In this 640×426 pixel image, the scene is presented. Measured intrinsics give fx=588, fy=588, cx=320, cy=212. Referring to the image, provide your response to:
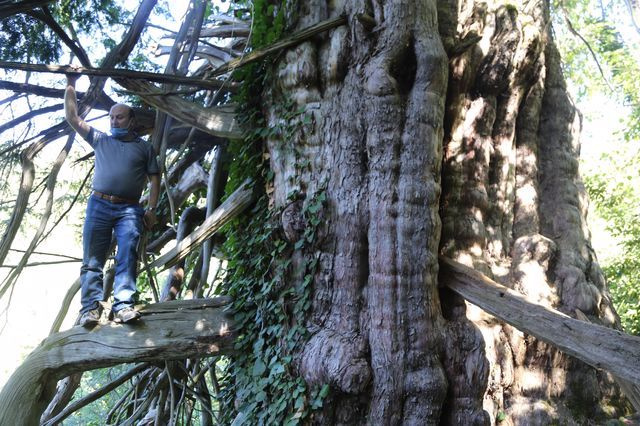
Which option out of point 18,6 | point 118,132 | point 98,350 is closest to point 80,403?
point 98,350

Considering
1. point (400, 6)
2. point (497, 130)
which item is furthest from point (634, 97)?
point (400, 6)

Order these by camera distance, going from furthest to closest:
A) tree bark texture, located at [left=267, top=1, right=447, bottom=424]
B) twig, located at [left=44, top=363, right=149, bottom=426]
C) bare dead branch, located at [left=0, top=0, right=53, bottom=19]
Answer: twig, located at [left=44, top=363, right=149, bottom=426] → bare dead branch, located at [left=0, top=0, right=53, bottom=19] → tree bark texture, located at [left=267, top=1, right=447, bottom=424]

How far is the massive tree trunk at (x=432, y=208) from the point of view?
12.4ft

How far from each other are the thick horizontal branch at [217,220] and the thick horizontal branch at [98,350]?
89 cm

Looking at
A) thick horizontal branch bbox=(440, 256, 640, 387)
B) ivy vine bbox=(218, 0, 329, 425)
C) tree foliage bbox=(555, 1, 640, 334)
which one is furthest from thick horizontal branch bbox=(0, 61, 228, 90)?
tree foliage bbox=(555, 1, 640, 334)

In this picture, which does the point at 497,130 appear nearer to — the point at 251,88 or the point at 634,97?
the point at 251,88

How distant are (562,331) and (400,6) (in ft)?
8.34

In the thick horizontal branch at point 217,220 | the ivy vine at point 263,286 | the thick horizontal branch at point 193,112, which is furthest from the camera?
the thick horizontal branch at point 217,220

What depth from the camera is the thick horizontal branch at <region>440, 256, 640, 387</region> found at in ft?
10.3

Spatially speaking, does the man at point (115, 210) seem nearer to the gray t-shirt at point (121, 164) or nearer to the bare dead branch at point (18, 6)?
the gray t-shirt at point (121, 164)

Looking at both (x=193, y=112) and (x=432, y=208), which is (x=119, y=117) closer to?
(x=193, y=112)

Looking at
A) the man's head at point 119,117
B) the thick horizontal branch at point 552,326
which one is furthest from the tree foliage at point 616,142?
the man's head at point 119,117

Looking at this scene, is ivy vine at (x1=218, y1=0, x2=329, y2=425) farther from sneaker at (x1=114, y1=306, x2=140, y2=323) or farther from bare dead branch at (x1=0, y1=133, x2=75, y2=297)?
bare dead branch at (x1=0, y1=133, x2=75, y2=297)

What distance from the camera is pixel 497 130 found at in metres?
5.12
